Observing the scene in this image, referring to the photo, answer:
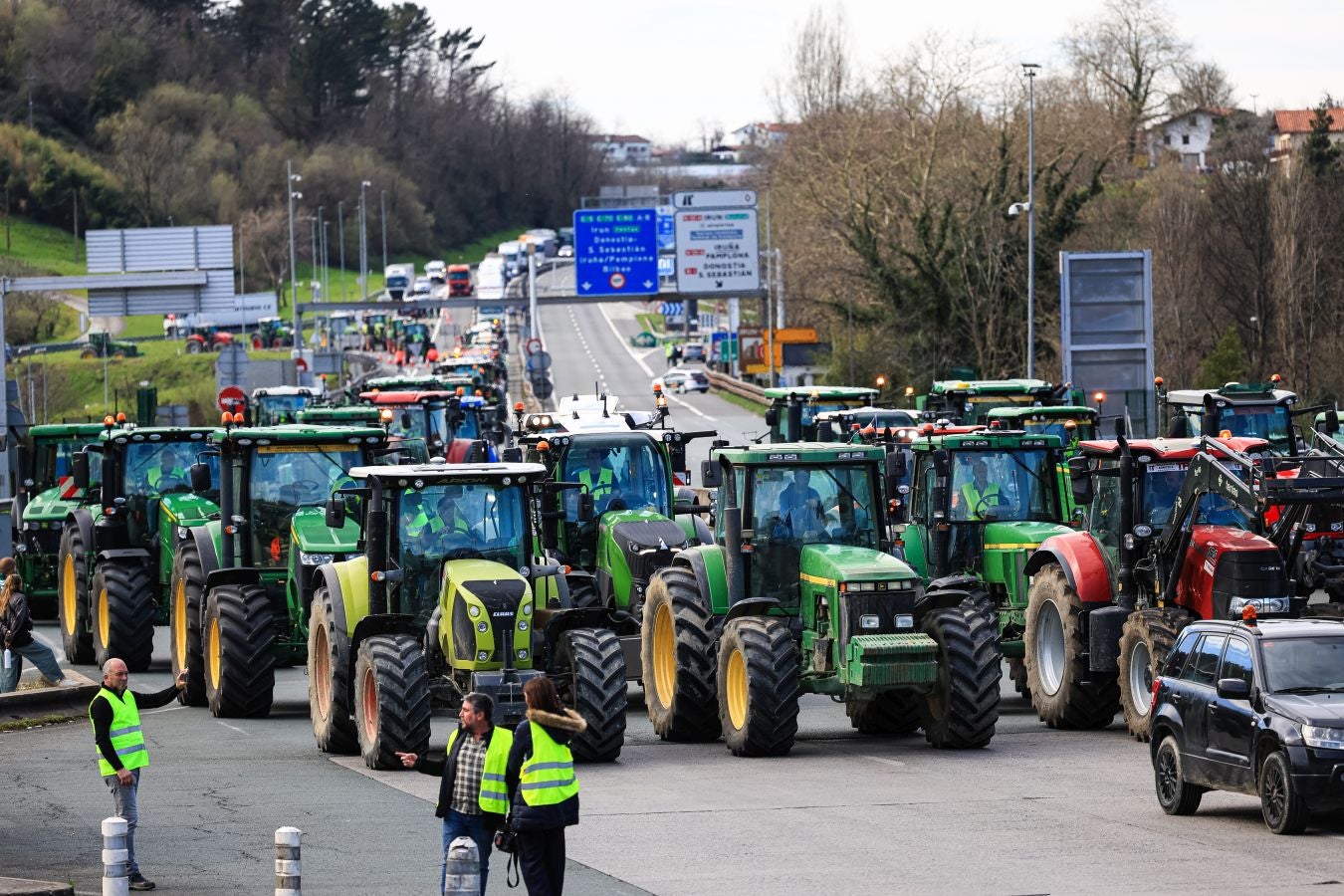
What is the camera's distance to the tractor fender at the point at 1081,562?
66.1 feet

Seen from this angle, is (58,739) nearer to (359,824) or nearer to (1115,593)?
(359,824)

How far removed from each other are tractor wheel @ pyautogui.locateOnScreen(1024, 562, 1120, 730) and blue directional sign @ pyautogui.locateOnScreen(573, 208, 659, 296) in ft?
152

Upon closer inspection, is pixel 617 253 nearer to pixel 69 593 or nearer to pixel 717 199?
pixel 717 199

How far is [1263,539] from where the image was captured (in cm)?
1867

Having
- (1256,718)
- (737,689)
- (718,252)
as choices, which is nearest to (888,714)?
(737,689)

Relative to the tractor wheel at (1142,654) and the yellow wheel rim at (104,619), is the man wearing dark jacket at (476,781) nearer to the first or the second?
the tractor wheel at (1142,654)

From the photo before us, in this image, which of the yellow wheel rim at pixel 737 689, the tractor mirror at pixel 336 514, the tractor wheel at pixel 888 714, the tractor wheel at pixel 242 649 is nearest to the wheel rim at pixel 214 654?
the tractor wheel at pixel 242 649

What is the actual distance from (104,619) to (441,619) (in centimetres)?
953

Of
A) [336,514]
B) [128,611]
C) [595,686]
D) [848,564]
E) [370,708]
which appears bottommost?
[128,611]

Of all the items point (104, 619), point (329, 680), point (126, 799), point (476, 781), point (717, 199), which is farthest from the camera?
point (717, 199)

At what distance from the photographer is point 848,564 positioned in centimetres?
1880

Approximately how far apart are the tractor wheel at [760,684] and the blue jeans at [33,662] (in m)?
8.82

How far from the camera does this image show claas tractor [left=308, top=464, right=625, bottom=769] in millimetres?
18234

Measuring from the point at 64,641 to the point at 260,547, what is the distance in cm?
688
